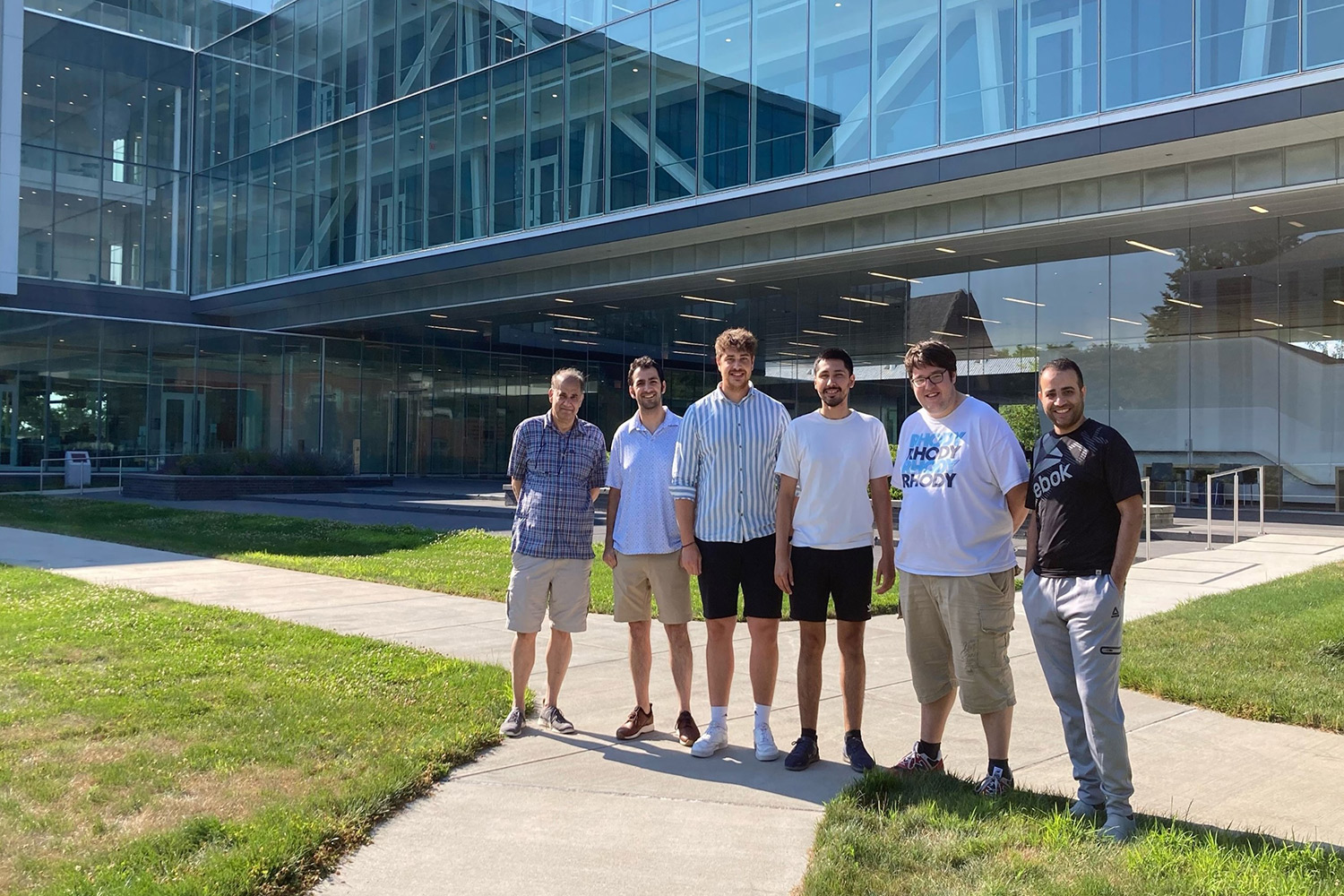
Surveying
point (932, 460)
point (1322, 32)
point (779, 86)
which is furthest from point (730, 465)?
point (779, 86)

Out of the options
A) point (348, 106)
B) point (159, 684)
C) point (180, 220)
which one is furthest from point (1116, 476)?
point (180, 220)

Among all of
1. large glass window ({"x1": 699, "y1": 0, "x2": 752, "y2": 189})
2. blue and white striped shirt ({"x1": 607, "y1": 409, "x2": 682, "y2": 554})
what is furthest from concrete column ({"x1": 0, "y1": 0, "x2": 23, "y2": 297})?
blue and white striped shirt ({"x1": 607, "y1": 409, "x2": 682, "y2": 554})

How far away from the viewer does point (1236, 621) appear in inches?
372

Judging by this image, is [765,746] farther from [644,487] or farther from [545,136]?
[545,136]

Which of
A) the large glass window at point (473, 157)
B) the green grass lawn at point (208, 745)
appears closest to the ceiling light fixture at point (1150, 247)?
the large glass window at point (473, 157)

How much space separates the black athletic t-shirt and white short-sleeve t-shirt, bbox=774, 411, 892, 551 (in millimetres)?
958

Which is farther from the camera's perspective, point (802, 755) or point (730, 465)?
point (730, 465)

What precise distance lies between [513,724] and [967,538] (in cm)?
275

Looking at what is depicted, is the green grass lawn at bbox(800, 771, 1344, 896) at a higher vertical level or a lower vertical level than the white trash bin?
lower

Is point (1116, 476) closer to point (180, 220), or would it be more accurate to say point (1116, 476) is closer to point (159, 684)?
point (159, 684)

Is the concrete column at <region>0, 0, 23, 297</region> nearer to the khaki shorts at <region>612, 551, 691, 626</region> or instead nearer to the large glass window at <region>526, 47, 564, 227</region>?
the large glass window at <region>526, 47, 564, 227</region>

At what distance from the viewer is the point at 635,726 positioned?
603cm

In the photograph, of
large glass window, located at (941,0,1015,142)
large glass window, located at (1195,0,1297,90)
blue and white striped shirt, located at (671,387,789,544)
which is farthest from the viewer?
large glass window, located at (941,0,1015,142)

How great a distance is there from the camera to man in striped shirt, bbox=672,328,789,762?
562 centimetres
